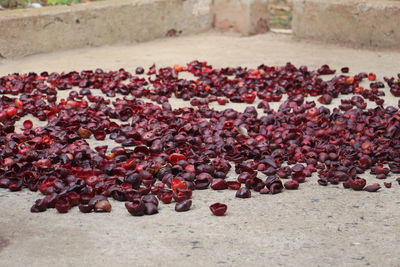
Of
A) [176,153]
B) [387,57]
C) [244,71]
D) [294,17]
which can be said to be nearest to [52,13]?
[244,71]

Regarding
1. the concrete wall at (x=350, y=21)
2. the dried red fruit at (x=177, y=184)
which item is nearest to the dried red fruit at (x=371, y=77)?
the concrete wall at (x=350, y=21)

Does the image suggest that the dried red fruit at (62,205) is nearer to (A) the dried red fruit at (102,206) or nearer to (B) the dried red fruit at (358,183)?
(A) the dried red fruit at (102,206)

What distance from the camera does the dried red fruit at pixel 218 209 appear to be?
9.58 ft

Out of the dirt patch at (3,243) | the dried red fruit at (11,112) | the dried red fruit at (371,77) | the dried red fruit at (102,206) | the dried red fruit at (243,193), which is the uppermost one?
the dirt patch at (3,243)

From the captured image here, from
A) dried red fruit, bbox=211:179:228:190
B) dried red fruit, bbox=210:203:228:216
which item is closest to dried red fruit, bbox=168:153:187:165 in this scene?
dried red fruit, bbox=211:179:228:190

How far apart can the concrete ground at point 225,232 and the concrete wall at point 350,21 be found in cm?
335

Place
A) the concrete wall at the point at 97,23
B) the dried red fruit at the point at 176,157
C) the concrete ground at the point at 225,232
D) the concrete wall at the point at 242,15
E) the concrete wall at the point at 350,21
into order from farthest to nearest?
the concrete wall at the point at 242,15, the concrete wall at the point at 350,21, the concrete wall at the point at 97,23, the dried red fruit at the point at 176,157, the concrete ground at the point at 225,232

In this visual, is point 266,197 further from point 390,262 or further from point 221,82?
point 221,82

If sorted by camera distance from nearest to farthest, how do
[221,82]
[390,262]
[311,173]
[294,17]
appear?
[390,262] → [311,173] → [221,82] → [294,17]

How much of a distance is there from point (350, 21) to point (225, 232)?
437 centimetres

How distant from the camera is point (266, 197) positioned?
3.15 meters

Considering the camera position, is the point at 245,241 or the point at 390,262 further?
the point at 245,241

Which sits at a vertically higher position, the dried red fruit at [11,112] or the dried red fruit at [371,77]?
the dried red fruit at [11,112]

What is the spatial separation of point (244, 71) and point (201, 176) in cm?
263
